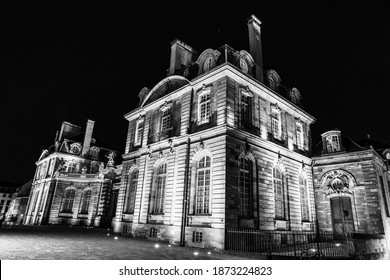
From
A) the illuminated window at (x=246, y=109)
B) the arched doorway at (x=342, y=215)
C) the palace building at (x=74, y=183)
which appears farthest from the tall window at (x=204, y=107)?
the palace building at (x=74, y=183)

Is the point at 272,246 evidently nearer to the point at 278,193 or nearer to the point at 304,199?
the point at 278,193

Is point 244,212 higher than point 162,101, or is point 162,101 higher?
point 162,101

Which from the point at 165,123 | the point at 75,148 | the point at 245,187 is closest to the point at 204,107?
the point at 165,123

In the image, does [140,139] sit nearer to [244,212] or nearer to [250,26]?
[244,212]

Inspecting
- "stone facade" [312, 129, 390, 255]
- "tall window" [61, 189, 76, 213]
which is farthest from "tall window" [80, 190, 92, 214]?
"stone facade" [312, 129, 390, 255]

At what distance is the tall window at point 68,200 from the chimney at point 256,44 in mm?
28838

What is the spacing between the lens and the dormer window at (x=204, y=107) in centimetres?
1659

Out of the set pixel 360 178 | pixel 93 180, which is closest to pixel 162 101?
pixel 360 178

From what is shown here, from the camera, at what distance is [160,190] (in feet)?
59.6

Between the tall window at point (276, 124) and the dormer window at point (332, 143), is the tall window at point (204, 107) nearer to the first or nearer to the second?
the tall window at point (276, 124)

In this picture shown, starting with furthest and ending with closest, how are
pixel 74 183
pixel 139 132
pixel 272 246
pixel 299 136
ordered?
pixel 74 183, pixel 139 132, pixel 299 136, pixel 272 246

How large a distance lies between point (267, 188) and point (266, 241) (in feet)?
10.6

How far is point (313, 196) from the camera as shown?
68.5 ft

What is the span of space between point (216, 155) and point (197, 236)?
4.64 m
